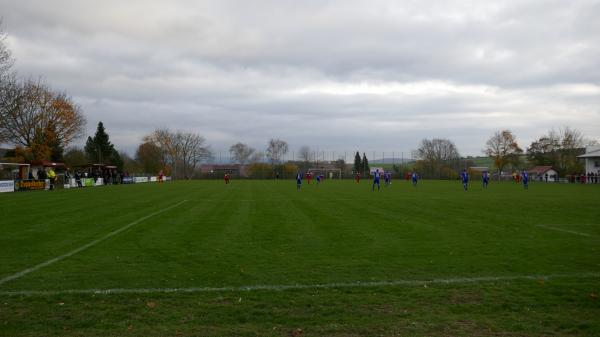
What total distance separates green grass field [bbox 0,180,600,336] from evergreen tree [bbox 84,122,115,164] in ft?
256

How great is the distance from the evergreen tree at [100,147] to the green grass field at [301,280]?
7807cm

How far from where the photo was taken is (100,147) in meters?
86.0

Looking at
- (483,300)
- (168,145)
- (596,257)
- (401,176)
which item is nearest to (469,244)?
(596,257)

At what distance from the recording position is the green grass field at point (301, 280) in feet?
16.6

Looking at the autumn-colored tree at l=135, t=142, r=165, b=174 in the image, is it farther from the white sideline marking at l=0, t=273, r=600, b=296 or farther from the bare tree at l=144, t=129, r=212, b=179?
the white sideline marking at l=0, t=273, r=600, b=296

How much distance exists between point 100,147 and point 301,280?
3452 inches

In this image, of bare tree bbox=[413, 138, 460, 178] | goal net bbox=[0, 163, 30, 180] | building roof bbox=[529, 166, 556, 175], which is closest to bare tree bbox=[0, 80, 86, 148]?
goal net bbox=[0, 163, 30, 180]

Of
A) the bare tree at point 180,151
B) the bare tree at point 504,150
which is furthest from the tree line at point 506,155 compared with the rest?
the bare tree at point 180,151

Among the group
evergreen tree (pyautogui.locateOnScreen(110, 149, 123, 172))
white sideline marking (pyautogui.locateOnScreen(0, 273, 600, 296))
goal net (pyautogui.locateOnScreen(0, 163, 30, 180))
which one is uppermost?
evergreen tree (pyautogui.locateOnScreen(110, 149, 123, 172))

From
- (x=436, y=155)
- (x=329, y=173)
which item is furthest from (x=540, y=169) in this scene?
(x=329, y=173)

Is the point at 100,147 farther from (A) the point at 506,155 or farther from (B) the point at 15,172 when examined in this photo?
(A) the point at 506,155

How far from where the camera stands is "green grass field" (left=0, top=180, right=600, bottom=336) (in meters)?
5.06

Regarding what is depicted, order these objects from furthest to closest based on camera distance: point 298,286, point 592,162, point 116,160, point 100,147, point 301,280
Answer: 1. point 116,160
2. point 100,147
3. point 592,162
4. point 301,280
5. point 298,286

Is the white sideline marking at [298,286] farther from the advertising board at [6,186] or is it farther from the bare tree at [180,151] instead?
the bare tree at [180,151]
